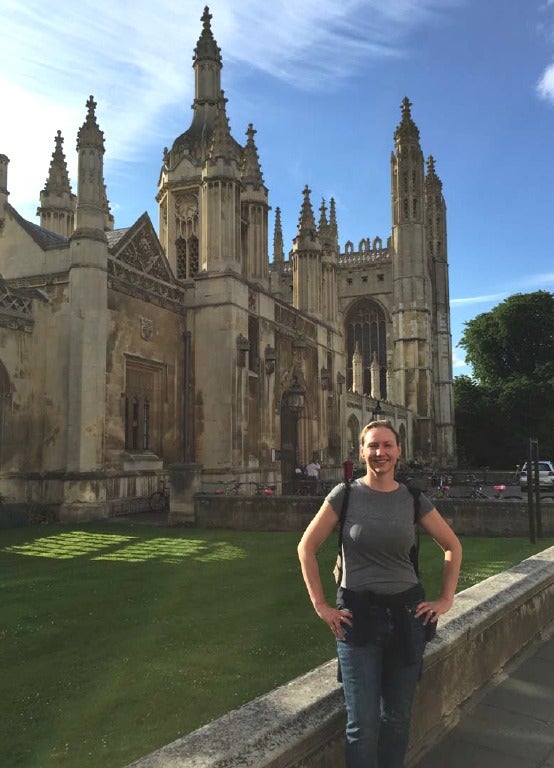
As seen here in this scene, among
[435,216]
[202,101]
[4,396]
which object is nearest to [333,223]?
[202,101]

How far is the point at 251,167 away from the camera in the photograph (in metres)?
22.0

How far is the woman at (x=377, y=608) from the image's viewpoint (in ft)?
8.36

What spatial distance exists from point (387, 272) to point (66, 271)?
45.9 metres

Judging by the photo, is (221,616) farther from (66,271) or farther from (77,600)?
(66,271)

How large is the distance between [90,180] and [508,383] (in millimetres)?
39914

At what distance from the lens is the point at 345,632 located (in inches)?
102

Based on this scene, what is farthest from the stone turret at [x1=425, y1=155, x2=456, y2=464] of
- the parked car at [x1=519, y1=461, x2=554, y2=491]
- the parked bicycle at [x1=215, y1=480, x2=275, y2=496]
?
the parked bicycle at [x1=215, y1=480, x2=275, y2=496]

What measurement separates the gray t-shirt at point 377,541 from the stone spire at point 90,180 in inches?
531

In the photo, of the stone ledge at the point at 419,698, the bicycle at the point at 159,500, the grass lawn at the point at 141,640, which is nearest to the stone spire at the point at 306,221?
the bicycle at the point at 159,500

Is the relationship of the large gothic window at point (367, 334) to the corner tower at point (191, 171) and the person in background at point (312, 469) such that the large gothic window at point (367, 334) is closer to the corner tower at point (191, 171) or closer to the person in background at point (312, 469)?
the corner tower at point (191, 171)

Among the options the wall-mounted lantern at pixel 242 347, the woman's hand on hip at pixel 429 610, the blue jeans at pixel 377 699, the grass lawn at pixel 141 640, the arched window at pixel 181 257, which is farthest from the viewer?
the arched window at pixel 181 257

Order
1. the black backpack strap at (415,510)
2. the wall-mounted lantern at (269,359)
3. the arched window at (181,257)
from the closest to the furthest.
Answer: the black backpack strap at (415,510)
the wall-mounted lantern at (269,359)
the arched window at (181,257)

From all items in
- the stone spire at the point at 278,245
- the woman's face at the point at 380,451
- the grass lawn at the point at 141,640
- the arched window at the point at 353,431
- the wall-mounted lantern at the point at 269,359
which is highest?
the stone spire at the point at 278,245

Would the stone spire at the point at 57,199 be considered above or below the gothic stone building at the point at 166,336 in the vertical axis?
above
